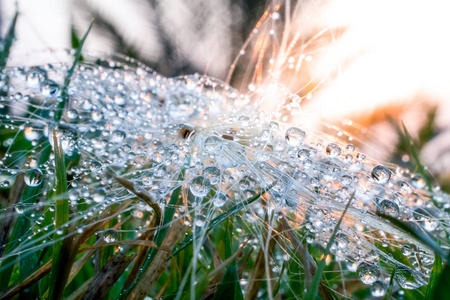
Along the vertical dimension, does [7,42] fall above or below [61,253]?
above

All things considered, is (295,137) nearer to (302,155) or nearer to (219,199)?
(302,155)

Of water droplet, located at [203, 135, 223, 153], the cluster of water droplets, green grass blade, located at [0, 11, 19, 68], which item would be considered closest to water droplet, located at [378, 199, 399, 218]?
the cluster of water droplets

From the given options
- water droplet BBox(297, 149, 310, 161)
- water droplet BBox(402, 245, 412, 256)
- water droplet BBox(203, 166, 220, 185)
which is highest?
water droplet BBox(297, 149, 310, 161)

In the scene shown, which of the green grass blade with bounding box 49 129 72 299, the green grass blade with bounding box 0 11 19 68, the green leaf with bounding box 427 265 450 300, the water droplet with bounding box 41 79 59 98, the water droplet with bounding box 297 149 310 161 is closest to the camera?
the green leaf with bounding box 427 265 450 300

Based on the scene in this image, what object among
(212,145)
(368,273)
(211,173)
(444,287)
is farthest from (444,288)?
(212,145)

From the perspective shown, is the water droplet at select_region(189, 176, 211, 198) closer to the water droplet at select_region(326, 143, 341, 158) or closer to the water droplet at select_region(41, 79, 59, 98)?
the water droplet at select_region(326, 143, 341, 158)

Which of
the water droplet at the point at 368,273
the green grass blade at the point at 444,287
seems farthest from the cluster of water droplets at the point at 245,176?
the green grass blade at the point at 444,287

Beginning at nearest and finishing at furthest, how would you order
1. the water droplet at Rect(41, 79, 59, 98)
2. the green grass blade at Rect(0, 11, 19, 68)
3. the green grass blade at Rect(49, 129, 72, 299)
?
the green grass blade at Rect(49, 129, 72, 299) → the water droplet at Rect(41, 79, 59, 98) → the green grass blade at Rect(0, 11, 19, 68)
